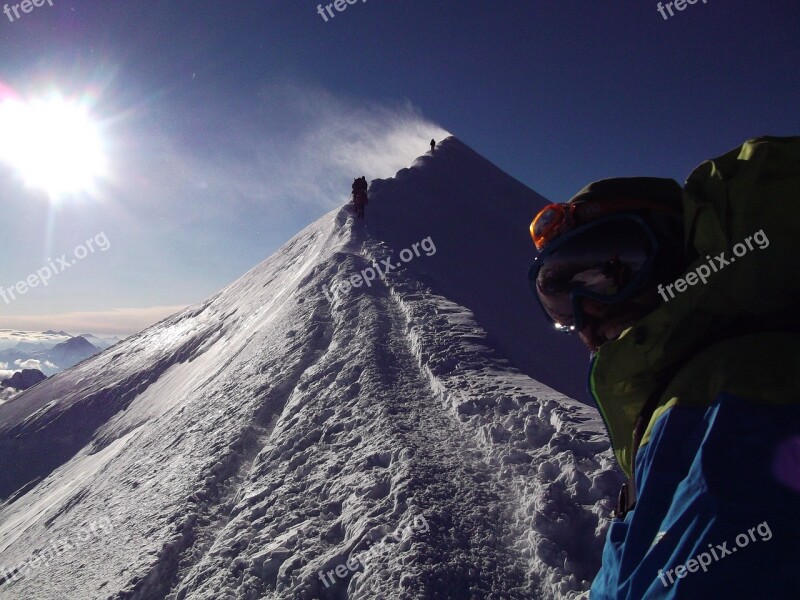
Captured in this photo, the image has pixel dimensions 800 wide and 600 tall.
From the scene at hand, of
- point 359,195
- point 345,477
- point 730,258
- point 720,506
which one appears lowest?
point 345,477

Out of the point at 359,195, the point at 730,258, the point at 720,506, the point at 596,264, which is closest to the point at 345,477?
the point at 596,264

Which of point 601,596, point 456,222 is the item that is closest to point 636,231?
point 601,596

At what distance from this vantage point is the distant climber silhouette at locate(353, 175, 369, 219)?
2214cm

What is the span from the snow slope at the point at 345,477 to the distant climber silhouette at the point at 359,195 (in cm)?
738

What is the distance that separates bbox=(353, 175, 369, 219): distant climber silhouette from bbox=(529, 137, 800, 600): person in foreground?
21.0 meters

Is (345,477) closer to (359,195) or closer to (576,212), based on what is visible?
(576,212)

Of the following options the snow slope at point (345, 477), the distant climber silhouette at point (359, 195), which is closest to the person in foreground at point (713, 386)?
the snow slope at point (345, 477)

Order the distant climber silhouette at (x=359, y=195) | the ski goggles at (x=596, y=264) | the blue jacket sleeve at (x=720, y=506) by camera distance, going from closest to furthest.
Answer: the blue jacket sleeve at (x=720, y=506) < the ski goggles at (x=596, y=264) < the distant climber silhouette at (x=359, y=195)

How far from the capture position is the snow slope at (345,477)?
4.47m

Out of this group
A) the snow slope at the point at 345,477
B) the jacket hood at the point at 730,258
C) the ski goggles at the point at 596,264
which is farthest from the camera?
the snow slope at the point at 345,477

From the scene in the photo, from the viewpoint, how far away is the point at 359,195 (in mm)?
22219

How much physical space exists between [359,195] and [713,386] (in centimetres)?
2187

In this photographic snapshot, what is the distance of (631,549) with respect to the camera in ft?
4.75

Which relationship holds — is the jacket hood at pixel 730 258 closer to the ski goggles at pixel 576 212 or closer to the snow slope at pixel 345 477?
the ski goggles at pixel 576 212
